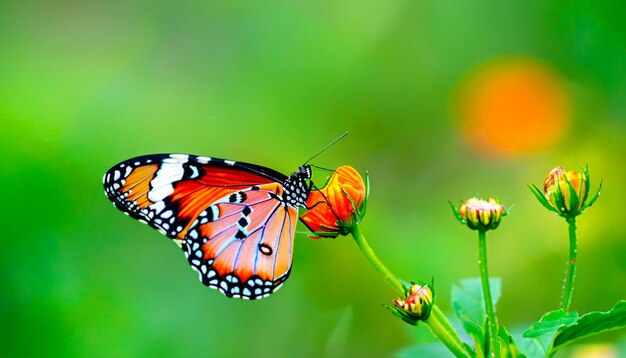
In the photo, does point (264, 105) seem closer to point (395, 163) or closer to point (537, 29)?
point (395, 163)

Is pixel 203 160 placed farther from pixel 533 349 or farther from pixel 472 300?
pixel 533 349

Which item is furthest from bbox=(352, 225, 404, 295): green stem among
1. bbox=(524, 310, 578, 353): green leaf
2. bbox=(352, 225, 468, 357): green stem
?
bbox=(524, 310, 578, 353): green leaf

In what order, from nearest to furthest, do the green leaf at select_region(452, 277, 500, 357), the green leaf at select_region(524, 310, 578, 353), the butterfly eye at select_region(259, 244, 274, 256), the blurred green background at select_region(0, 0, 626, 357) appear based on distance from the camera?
the green leaf at select_region(524, 310, 578, 353) → the green leaf at select_region(452, 277, 500, 357) → the butterfly eye at select_region(259, 244, 274, 256) → the blurred green background at select_region(0, 0, 626, 357)

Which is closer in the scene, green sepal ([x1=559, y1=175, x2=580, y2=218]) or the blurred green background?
green sepal ([x1=559, y1=175, x2=580, y2=218])

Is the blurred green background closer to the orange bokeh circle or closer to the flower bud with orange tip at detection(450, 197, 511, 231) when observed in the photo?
the orange bokeh circle

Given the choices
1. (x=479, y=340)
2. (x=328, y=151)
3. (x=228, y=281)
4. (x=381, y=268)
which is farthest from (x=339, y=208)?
(x=328, y=151)

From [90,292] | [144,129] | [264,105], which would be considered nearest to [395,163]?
[264,105]
